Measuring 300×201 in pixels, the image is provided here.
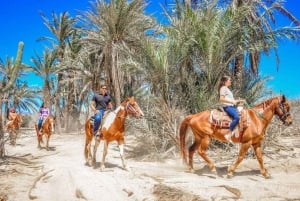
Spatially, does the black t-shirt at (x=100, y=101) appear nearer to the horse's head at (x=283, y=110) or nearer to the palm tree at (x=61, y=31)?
the horse's head at (x=283, y=110)

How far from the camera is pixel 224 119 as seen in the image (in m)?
10.3

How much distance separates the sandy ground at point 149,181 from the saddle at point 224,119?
116cm

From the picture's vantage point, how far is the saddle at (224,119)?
10102 mm

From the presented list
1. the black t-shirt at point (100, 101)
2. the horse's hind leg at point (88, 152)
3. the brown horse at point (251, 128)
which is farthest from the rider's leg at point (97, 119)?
the brown horse at point (251, 128)

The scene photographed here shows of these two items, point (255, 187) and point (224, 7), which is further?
point (224, 7)

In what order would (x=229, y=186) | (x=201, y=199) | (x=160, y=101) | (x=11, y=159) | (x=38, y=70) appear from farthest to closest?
1. (x=38, y=70)
2. (x=160, y=101)
3. (x=11, y=159)
4. (x=229, y=186)
5. (x=201, y=199)

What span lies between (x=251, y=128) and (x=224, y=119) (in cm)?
66

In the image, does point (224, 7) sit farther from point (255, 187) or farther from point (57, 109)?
point (57, 109)

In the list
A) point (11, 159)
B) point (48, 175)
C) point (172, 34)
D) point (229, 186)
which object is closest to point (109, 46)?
point (172, 34)

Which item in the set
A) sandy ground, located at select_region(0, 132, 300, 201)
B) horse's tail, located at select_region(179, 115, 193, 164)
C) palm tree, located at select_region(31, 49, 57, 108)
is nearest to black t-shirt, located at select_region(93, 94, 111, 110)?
sandy ground, located at select_region(0, 132, 300, 201)

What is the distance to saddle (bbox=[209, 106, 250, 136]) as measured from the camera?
1010 cm

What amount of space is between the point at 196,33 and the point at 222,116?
525cm

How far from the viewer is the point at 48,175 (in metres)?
10.4

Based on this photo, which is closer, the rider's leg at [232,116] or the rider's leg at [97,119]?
the rider's leg at [232,116]
